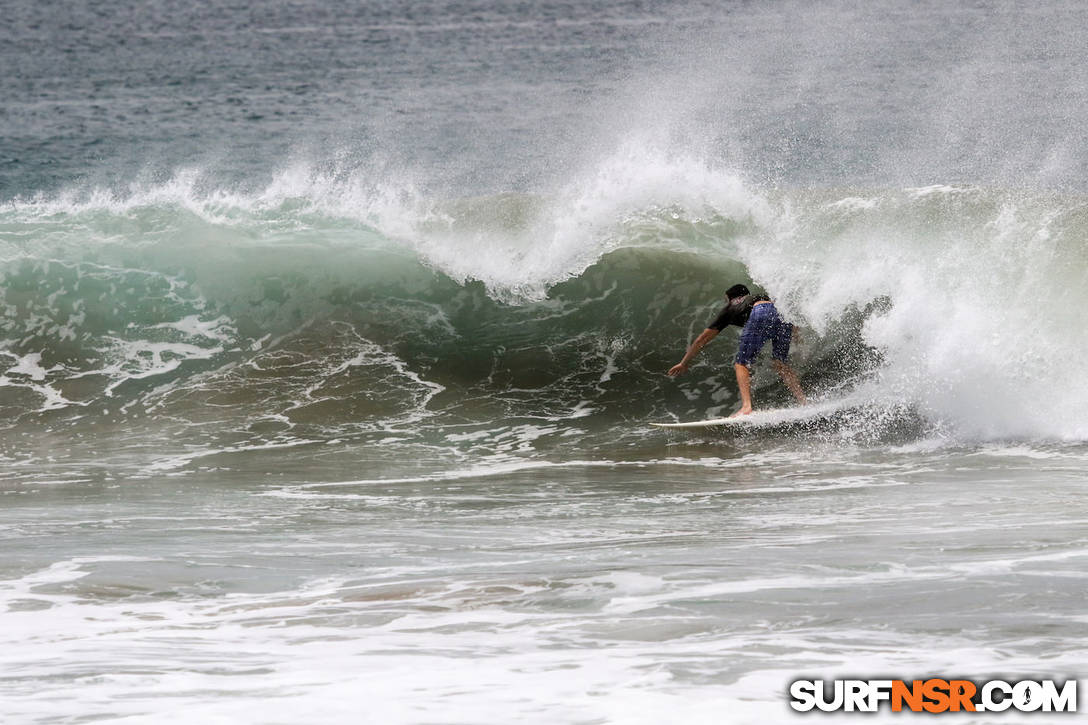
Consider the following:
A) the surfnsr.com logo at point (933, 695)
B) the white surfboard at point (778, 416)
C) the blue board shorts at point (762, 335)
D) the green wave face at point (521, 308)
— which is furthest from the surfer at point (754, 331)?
the surfnsr.com logo at point (933, 695)

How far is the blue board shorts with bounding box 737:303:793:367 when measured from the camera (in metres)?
10.3

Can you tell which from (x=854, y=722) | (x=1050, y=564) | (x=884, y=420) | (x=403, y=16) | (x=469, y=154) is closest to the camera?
(x=854, y=722)

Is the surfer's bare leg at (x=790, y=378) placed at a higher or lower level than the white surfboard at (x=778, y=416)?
higher

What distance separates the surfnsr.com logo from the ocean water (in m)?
0.09

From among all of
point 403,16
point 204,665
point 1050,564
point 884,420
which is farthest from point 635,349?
point 403,16

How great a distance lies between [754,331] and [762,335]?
7 centimetres

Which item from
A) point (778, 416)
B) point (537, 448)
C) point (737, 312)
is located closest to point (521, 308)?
point (737, 312)

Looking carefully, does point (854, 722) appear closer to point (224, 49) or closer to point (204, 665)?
point (204, 665)

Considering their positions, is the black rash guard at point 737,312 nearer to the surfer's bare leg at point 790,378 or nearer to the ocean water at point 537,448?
the surfer's bare leg at point 790,378

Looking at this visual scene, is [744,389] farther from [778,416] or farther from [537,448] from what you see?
[537,448]

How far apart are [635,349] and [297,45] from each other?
142ft

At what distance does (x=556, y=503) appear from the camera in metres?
7.65

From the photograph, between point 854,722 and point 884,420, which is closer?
point 854,722

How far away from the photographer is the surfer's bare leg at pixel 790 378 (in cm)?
1014
